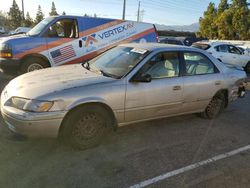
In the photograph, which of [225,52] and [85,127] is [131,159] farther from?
[225,52]

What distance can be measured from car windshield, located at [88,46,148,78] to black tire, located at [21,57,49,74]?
9.51 ft

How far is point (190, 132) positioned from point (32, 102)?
2.83 meters

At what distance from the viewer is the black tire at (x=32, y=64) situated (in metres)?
7.11

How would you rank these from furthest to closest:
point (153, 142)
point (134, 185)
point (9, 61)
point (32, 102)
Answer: point (9, 61), point (153, 142), point (32, 102), point (134, 185)

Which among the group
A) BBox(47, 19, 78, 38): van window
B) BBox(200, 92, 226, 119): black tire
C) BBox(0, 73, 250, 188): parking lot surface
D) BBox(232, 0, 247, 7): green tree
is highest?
BBox(232, 0, 247, 7): green tree

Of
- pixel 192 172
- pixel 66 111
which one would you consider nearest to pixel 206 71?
pixel 192 172

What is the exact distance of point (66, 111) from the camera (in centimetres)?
352

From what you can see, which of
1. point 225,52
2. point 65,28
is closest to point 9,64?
point 65,28

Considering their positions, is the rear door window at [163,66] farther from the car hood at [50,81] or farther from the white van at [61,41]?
the white van at [61,41]

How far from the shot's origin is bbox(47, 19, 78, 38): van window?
302 inches

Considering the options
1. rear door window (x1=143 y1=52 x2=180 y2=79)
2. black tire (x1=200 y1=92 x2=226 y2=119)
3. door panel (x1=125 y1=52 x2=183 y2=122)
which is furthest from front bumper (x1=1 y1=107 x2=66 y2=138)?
black tire (x1=200 y1=92 x2=226 y2=119)

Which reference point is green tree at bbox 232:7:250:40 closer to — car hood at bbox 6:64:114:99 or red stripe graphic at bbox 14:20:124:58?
red stripe graphic at bbox 14:20:124:58

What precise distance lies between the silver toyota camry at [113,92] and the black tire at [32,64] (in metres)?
2.81

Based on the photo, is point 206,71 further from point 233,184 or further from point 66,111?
point 66,111
